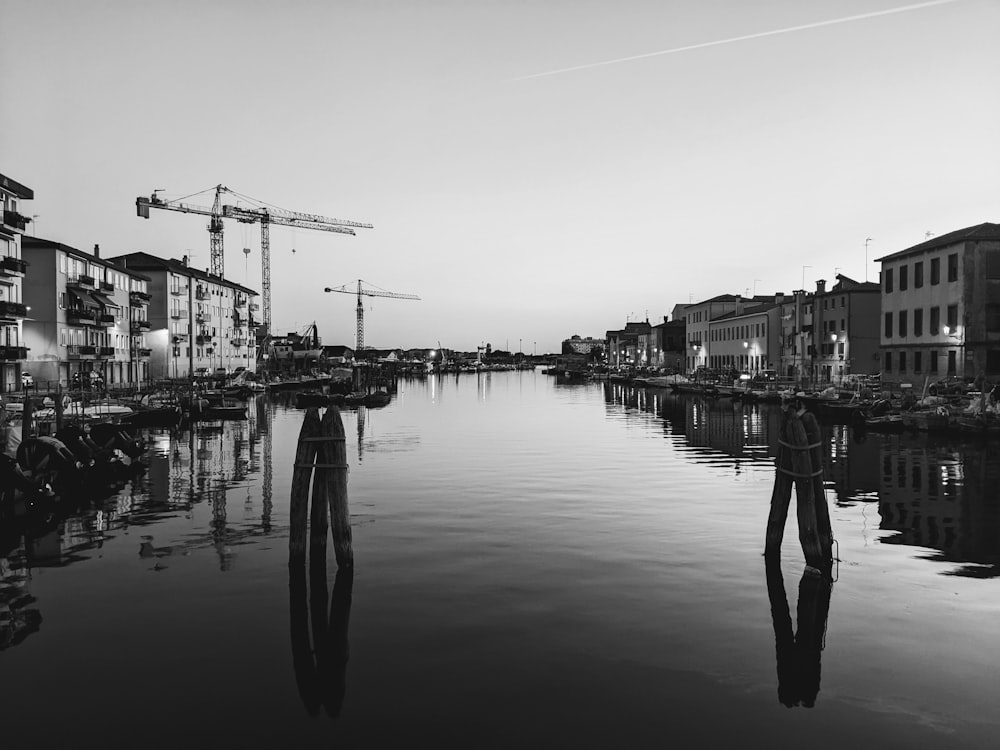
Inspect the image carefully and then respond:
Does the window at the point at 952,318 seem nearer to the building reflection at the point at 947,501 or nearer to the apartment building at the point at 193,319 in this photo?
the building reflection at the point at 947,501

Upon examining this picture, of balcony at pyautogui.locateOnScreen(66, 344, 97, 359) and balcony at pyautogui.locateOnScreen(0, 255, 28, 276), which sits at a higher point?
balcony at pyautogui.locateOnScreen(0, 255, 28, 276)

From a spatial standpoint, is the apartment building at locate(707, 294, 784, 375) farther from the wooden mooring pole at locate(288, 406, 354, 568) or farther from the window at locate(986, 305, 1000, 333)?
the wooden mooring pole at locate(288, 406, 354, 568)

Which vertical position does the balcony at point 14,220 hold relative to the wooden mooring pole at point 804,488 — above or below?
above

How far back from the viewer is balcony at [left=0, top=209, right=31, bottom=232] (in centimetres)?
6869

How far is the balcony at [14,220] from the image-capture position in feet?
225

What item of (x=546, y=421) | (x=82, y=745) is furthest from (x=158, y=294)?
(x=82, y=745)

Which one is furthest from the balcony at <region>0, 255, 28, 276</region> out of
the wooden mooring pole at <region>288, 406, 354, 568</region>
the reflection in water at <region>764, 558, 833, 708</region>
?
the reflection in water at <region>764, 558, 833, 708</region>

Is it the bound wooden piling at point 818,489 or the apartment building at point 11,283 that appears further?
the apartment building at point 11,283

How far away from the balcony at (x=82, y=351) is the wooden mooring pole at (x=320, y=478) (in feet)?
260

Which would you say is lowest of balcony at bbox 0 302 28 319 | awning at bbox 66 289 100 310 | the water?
the water

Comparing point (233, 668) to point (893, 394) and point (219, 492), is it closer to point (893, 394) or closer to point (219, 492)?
point (219, 492)

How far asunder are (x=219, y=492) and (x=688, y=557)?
60.8 ft

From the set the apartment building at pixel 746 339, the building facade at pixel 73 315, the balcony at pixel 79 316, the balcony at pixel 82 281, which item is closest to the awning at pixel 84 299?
the building facade at pixel 73 315

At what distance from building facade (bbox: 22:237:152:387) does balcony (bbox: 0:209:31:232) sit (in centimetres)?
1022
